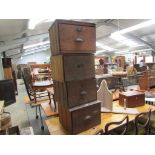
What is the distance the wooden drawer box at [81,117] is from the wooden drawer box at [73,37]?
559mm

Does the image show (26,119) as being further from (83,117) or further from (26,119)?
(83,117)

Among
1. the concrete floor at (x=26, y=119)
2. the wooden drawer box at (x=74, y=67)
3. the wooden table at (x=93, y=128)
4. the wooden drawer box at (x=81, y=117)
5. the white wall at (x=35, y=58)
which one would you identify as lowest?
the concrete floor at (x=26, y=119)

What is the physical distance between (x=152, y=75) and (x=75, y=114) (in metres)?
3.41

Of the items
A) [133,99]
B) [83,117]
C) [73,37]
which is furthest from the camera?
[133,99]

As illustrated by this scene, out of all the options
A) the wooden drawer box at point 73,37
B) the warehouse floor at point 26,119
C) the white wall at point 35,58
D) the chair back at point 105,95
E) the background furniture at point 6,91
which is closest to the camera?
the wooden drawer box at point 73,37

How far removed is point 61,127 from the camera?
166 centimetres

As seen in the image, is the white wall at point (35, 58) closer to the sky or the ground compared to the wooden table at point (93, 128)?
closer to the sky

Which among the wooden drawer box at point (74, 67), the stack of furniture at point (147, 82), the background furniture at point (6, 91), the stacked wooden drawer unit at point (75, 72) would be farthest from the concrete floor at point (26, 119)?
the stack of furniture at point (147, 82)

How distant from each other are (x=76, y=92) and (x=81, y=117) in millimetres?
252

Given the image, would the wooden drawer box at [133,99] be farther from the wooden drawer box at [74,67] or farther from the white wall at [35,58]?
the white wall at [35,58]

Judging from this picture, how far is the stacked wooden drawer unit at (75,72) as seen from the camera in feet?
4.51

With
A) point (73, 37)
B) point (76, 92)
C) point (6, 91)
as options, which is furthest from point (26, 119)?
point (73, 37)

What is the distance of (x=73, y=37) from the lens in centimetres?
140
